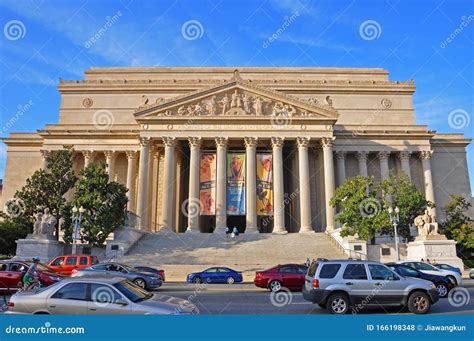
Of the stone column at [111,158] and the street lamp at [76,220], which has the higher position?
the stone column at [111,158]

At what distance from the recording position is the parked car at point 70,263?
23.8 meters

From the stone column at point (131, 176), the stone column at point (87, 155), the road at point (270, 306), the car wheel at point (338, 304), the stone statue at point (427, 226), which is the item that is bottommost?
the road at point (270, 306)

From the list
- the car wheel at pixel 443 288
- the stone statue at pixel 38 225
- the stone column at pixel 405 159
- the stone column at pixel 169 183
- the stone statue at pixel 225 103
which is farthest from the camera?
the stone column at pixel 405 159

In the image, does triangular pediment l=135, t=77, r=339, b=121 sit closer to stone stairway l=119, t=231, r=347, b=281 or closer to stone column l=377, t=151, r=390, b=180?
stone column l=377, t=151, r=390, b=180

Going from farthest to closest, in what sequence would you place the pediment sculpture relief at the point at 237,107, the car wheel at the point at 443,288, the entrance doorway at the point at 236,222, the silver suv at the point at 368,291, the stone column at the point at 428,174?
the entrance doorway at the point at 236,222
the stone column at the point at 428,174
the pediment sculpture relief at the point at 237,107
the car wheel at the point at 443,288
the silver suv at the point at 368,291

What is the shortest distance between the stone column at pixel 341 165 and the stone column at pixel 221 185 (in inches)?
604

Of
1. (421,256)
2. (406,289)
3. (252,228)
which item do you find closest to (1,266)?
(406,289)

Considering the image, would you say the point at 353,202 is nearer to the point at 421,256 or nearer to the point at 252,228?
the point at 421,256

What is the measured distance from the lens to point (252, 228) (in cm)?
4206

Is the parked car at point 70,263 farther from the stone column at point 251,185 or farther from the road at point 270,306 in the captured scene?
the stone column at point 251,185

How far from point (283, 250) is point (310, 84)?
33.3 m

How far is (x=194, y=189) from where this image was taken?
43.7 meters

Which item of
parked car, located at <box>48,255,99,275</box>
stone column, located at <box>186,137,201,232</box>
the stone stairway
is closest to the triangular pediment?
stone column, located at <box>186,137,201,232</box>

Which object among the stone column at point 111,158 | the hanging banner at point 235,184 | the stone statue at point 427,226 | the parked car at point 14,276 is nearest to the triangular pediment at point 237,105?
the hanging banner at point 235,184
